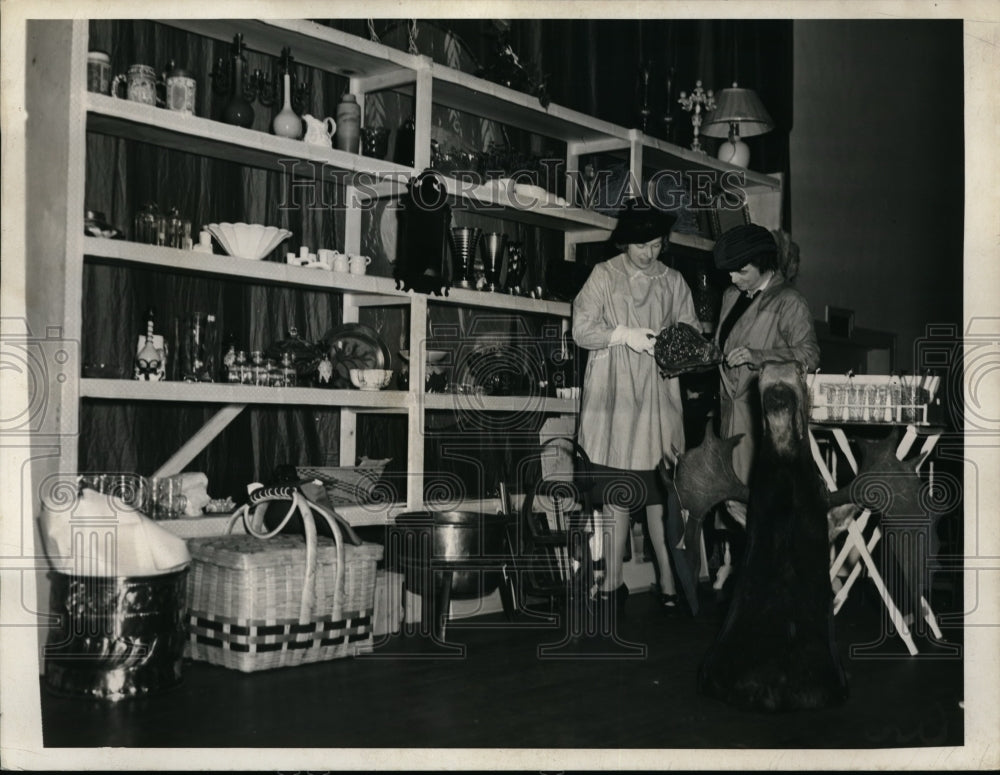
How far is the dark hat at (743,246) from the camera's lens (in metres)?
5.01

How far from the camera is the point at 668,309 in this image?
5.31 metres

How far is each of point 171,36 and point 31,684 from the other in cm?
273

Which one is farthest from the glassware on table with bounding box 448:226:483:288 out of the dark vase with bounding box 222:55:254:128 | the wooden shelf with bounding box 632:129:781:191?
the wooden shelf with bounding box 632:129:781:191

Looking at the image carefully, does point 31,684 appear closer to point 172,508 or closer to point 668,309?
point 172,508

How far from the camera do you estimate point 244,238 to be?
14.6 ft

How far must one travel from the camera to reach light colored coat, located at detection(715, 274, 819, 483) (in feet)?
16.1

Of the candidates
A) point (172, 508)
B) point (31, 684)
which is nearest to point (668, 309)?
point (172, 508)

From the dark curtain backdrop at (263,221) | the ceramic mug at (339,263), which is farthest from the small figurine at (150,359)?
the ceramic mug at (339,263)

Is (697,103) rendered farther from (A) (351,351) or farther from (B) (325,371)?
(B) (325,371)

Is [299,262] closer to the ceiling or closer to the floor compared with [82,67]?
closer to the floor

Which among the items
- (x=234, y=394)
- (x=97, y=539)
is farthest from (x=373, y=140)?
(x=97, y=539)

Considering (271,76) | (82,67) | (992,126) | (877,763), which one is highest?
(271,76)

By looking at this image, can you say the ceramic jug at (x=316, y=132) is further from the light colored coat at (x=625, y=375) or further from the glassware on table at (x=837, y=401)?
the glassware on table at (x=837, y=401)

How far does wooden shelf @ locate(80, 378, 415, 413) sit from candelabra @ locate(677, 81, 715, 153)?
3.33m
